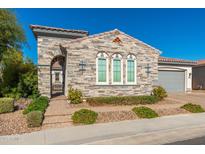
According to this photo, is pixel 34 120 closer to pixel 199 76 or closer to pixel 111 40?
pixel 111 40

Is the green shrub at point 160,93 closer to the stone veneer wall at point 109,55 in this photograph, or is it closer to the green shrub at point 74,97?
the stone veneer wall at point 109,55

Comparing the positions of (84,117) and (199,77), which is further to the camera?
(199,77)

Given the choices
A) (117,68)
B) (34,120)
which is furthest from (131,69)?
(34,120)

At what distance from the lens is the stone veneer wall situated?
10.5 metres

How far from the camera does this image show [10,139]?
5043 millimetres

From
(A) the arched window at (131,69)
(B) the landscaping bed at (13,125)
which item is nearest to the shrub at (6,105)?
(B) the landscaping bed at (13,125)

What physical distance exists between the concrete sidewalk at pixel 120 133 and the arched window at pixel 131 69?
504 cm

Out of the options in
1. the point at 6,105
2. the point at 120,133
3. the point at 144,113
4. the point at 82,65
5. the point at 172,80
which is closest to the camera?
the point at 120,133

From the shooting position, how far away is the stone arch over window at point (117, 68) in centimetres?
1136

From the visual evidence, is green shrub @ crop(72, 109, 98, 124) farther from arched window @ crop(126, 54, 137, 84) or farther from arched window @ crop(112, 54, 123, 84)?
arched window @ crop(126, 54, 137, 84)

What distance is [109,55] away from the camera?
11297mm

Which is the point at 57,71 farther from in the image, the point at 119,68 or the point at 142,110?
the point at 142,110

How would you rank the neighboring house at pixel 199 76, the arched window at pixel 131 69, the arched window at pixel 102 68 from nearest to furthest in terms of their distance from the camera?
1. the arched window at pixel 102 68
2. the arched window at pixel 131 69
3. the neighboring house at pixel 199 76

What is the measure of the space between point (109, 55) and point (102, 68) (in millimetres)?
1048
